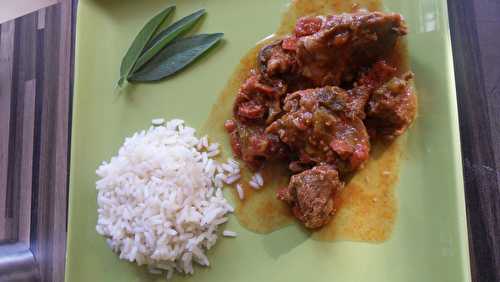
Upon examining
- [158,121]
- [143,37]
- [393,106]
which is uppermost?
[143,37]

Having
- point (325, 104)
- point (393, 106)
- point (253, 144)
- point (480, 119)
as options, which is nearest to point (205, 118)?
point (253, 144)

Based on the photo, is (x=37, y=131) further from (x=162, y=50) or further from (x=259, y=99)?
(x=259, y=99)

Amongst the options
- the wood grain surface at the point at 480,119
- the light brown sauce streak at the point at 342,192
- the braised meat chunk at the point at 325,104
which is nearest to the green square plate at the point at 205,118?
the light brown sauce streak at the point at 342,192

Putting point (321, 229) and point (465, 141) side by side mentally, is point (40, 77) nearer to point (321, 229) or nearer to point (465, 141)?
point (321, 229)

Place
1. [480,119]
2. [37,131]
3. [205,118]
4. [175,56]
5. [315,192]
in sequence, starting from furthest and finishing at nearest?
[37,131]
[175,56]
[205,118]
[480,119]
[315,192]

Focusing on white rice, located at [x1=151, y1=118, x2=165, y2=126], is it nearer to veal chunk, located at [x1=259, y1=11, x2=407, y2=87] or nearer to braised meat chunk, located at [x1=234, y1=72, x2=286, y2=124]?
braised meat chunk, located at [x1=234, y1=72, x2=286, y2=124]

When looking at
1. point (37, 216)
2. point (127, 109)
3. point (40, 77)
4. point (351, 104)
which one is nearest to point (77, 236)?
point (37, 216)

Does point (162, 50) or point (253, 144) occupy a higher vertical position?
point (162, 50)
